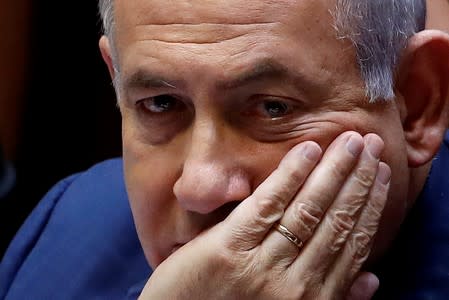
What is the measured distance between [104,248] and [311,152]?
70 cm

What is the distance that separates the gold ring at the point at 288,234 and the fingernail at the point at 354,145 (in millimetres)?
150

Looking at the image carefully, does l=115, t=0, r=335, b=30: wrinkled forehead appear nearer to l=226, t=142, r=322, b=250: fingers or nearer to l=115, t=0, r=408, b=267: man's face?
l=115, t=0, r=408, b=267: man's face

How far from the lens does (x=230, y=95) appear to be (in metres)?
1.41

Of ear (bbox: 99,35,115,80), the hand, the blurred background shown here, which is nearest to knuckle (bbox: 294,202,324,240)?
the hand

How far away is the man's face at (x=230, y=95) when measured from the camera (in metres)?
1.39

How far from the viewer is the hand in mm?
1414

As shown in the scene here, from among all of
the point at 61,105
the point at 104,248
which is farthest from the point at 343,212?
the point at 61,105

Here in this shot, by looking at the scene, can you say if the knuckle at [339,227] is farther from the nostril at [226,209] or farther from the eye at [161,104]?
the eye at [161,104]

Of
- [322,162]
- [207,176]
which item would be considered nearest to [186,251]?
[207,176]

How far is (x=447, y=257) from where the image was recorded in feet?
5.43

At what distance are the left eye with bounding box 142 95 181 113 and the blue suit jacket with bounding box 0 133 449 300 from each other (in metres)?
0.47

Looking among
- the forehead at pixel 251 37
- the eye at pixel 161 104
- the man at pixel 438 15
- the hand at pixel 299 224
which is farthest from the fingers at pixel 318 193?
the man at pixel 438 15

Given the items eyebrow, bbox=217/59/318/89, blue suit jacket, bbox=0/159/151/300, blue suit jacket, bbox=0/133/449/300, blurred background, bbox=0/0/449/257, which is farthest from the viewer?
blurred background, bbox=0/0/449/257

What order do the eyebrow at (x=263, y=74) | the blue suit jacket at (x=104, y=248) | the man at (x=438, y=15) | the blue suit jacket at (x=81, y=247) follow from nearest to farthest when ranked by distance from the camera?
the eyebrow at (x=263, y=74), the blue suit jacket at (x=104, y=248), the man at (x=438, y=15), the blue suit jacket at (x=81, y=247)
